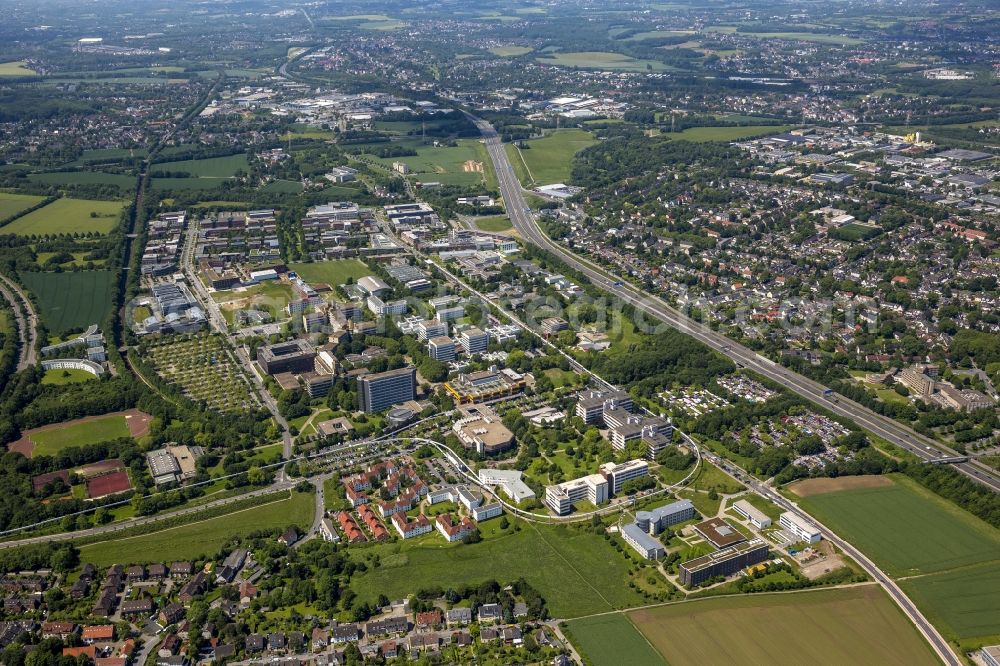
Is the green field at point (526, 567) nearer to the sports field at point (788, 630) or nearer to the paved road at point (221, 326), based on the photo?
the sports field at point (788, 630)

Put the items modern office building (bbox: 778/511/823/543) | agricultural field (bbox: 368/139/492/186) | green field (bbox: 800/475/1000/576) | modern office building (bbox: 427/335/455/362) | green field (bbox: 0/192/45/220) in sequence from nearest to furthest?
green field (bbox: 800/475/1000/576) < modern office building (bbox: 778/511/823/543) < modern office building (bbox: 427/335/455/362) < green field (bbox: 0/192/45/220) < agricultural field (bbox: 368/139/492/186)

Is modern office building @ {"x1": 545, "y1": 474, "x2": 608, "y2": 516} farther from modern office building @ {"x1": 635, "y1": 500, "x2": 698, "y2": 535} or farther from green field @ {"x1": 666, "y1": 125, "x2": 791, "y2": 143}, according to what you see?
green field @ {"x1": 666, "y1": 125, "x2": 791, "y2": 143}

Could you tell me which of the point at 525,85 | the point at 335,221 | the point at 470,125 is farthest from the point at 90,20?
the point at 335,221

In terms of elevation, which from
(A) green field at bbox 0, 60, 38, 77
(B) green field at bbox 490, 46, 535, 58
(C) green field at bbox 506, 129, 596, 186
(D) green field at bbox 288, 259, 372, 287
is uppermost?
(A) green field at bbox 0, 60, 38, 77

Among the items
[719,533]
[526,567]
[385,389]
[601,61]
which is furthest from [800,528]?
[601,61]

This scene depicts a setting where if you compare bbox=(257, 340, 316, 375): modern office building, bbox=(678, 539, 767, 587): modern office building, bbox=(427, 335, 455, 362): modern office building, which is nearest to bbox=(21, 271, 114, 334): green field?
bbox=(257, 340, 316, 375): modern office building

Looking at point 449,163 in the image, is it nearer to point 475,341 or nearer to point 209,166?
point 209,166
